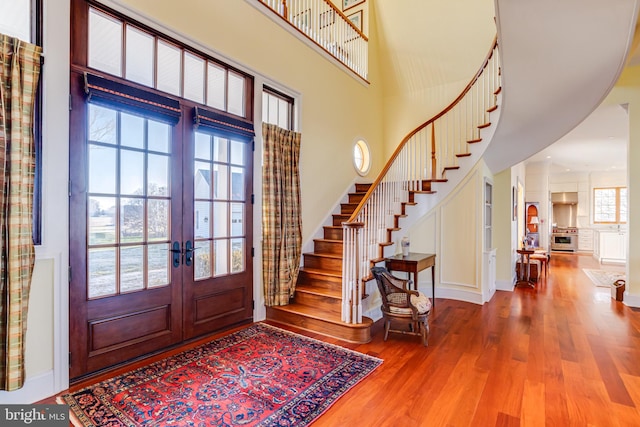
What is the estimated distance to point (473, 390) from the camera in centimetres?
245

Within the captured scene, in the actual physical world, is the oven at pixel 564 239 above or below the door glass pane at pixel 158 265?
below

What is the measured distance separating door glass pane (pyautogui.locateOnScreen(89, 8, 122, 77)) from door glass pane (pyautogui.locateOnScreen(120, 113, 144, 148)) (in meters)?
0.38

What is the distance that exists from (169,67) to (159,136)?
0.72m

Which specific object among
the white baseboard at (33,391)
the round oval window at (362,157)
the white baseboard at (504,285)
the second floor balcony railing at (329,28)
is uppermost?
the second floor balcony railing at (329,28)

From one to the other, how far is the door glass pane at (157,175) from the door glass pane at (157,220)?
0.31 ft

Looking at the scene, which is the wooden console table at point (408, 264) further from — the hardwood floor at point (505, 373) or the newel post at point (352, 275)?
the newel post at point (352, 275)

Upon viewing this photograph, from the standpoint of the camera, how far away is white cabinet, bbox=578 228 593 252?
1166 centimetres

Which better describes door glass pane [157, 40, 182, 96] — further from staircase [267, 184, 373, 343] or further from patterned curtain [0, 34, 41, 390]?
staircase [267, 184, 373, 343]

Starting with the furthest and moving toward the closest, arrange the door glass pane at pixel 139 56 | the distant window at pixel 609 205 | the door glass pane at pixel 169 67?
the distant window at pixel 609 205 → the door glass pane at pixel 169 67 → the door glass pane at pixel 139 56

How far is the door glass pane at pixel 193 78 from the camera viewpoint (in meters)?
3.32

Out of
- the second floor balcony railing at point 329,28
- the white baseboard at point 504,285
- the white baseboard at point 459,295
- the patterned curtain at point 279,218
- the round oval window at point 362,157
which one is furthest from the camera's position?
the round oval window at point 362,157

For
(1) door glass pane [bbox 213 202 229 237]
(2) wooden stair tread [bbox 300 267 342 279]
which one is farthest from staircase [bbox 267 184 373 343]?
(1) door glass pane [bbox 213 202 229 237]

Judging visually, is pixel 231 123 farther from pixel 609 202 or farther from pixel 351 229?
pixel 609 202

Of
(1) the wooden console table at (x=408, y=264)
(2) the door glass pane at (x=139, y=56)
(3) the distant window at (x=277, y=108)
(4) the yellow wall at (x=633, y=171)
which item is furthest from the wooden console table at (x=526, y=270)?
(2) the door glass pane at (x=139, y=56)
